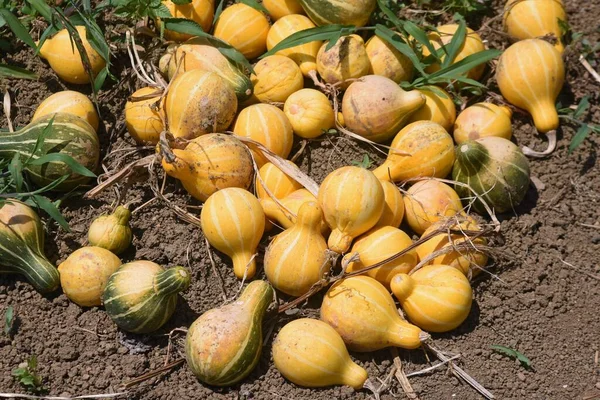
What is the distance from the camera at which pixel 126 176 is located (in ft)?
15.7

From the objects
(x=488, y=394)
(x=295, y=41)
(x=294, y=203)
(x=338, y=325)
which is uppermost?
(x=295, y=41)

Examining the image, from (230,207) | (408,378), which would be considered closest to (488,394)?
(408,378)

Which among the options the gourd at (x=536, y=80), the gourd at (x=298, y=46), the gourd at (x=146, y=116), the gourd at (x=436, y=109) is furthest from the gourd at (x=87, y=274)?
the gourd at (x=536, y=80)

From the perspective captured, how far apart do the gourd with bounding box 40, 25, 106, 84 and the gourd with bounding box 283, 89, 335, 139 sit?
4.71 feet

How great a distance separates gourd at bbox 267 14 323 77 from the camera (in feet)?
17.0

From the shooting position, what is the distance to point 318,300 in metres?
4.38

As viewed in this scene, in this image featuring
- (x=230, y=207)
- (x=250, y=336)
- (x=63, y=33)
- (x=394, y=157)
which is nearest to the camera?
(x=250, y=336)

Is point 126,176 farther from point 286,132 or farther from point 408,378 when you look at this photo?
point 408,378

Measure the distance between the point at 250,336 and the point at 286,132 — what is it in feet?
4.89

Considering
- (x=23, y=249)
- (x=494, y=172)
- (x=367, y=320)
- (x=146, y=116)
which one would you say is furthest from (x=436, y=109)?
(x=23, y=249)

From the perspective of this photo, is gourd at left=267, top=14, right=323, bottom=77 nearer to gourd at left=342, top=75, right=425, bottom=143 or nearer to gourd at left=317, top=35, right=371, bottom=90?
gourd at left=317, top=35, right=371, bottom=90

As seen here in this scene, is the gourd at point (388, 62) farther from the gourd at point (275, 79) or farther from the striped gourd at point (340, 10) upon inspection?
the gourd at point (275, 79)

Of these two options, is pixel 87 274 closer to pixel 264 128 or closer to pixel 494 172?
pixel 264 128

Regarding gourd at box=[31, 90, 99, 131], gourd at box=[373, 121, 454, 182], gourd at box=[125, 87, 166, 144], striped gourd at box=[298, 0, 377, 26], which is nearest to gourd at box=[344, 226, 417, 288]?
gourd at box=[373, 121, 454, 182]
